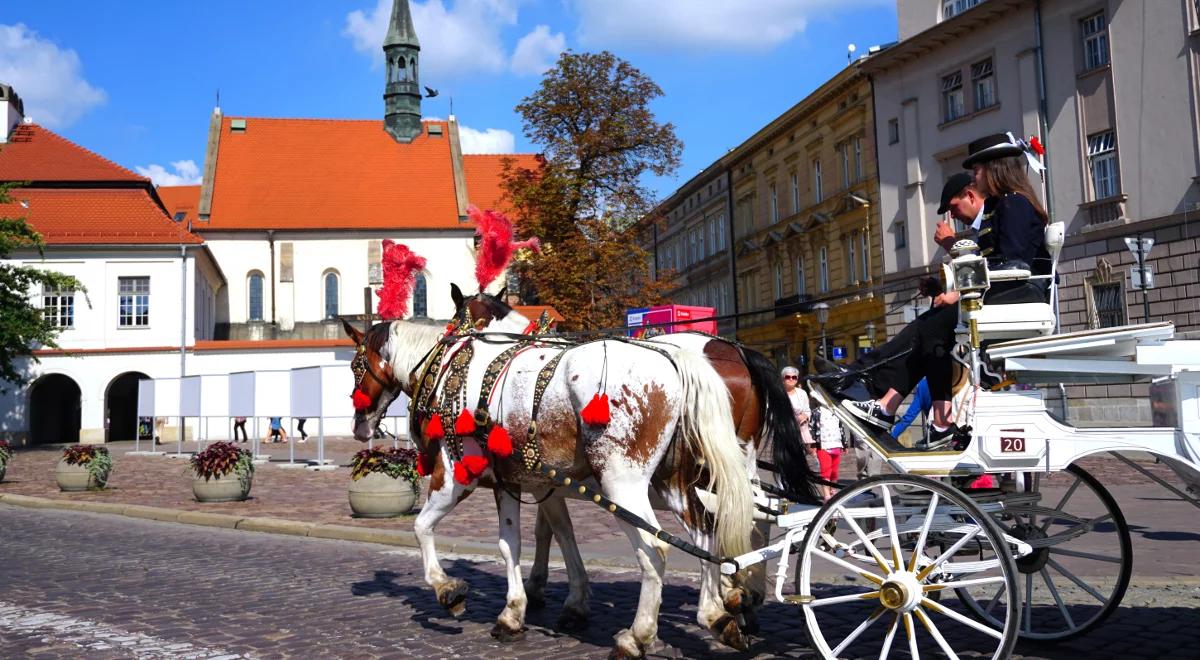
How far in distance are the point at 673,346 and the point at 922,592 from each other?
2051 millimetres

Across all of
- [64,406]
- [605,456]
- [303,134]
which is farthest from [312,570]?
[303,134]

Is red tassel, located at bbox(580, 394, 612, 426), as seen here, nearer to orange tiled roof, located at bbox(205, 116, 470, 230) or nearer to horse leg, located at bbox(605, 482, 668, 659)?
horse leg, located at bbox(605, 482, 668, 659)

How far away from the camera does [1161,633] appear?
18.6 feet

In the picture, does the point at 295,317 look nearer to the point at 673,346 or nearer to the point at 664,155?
the point at 664,155

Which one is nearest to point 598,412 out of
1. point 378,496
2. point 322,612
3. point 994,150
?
point 994,150

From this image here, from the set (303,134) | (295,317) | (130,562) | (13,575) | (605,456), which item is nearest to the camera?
(605,456)

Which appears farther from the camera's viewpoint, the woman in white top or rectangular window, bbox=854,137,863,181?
rectangular window, bbox=854,137,863,181

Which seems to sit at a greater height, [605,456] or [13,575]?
[605,456]

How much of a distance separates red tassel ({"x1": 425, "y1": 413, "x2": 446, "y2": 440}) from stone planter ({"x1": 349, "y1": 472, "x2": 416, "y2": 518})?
6.96m

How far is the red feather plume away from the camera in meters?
7.54

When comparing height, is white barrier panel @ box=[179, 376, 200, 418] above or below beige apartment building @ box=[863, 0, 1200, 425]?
below

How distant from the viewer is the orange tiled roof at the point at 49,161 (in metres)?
47.4

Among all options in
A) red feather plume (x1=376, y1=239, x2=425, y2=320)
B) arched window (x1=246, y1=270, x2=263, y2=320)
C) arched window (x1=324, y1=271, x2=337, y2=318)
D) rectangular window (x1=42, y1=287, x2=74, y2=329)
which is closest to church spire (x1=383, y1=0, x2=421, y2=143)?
arched window (x1=324, y1=271, x2=337, y2=318)

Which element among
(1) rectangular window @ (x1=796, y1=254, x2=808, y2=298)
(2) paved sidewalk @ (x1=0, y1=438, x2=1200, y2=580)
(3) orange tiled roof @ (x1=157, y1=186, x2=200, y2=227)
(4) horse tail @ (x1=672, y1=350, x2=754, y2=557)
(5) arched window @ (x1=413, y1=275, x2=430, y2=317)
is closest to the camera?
(4) horse tail @ (x1=672, y1=350, x2=754, y2=557)
